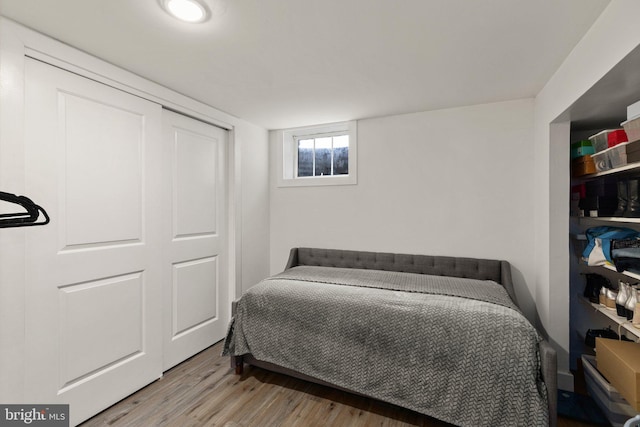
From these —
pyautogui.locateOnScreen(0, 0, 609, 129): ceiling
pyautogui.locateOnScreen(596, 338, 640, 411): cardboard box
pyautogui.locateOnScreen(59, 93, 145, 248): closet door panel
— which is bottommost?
pyautogui.locateOnScreen(596, 338, 640, 411): cardboard box

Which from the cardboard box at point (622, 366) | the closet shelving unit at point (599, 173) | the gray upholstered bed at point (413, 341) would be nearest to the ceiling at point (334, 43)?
the closet shelving unit at point (599, 173)

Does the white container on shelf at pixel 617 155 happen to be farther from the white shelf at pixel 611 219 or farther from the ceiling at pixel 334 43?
the ceiling at pixel 334 43

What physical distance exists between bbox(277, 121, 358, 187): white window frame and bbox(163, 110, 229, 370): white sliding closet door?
727 mm

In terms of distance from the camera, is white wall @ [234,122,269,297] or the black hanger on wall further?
white wall @ [234,122,269,297]

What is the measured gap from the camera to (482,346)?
64.0 inches

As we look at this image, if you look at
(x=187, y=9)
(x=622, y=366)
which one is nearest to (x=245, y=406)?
(x=622, y=366)

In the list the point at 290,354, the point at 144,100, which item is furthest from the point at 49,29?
the point at 290,354

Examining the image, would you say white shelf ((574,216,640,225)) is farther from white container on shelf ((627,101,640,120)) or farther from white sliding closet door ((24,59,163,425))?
white sliding closet door ((24,59,163,425))

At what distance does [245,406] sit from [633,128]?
9.10 feet

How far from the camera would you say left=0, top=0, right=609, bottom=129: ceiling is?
53.9 inches

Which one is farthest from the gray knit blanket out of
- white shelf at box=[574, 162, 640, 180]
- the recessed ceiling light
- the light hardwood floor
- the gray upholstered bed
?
the recessed ceiling light

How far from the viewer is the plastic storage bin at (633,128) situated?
1548mm

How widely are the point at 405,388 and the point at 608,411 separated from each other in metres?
1.20

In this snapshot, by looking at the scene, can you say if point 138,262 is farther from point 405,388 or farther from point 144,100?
point 405,388
